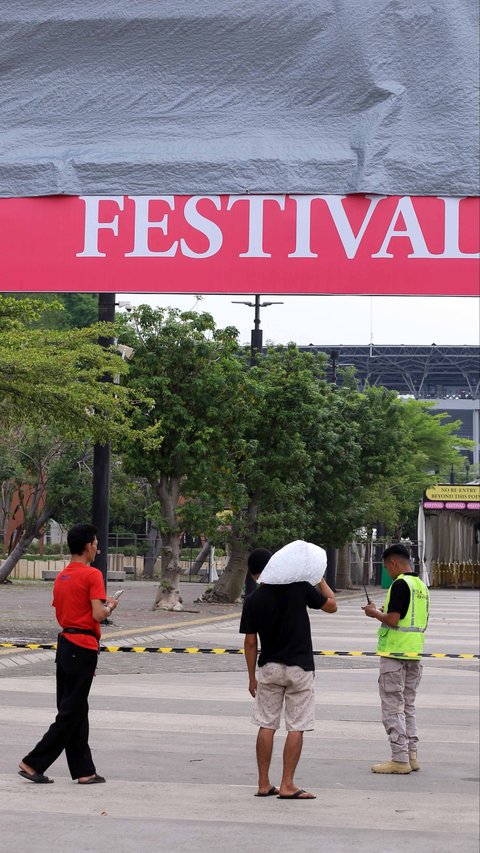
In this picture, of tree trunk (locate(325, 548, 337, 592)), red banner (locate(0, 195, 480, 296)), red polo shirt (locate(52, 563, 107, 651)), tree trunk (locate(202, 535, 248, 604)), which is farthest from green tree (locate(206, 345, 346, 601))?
red banner (locate(0, 195, 480, 296))

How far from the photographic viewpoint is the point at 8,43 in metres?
2.56

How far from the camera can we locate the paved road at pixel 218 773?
679 cm

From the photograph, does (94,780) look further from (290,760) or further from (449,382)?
(449,382)

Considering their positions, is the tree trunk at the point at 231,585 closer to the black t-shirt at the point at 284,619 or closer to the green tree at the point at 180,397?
the green tree at the point at 180,397

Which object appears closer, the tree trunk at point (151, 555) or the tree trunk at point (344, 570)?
the tree trunk at point (344, 570)

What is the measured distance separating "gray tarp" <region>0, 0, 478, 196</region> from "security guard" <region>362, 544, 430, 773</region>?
268 inches

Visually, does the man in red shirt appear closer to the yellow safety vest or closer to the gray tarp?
the yellow safety vest

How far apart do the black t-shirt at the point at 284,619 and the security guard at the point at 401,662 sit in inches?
46.6

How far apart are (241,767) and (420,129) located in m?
7.49

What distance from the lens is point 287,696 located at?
799 cm

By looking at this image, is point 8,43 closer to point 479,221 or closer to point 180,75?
point 180,75

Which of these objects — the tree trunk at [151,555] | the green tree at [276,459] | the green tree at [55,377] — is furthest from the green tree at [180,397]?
the tree trunk at [151,555]

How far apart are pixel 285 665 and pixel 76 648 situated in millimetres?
1370

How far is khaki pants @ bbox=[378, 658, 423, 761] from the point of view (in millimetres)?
9062
